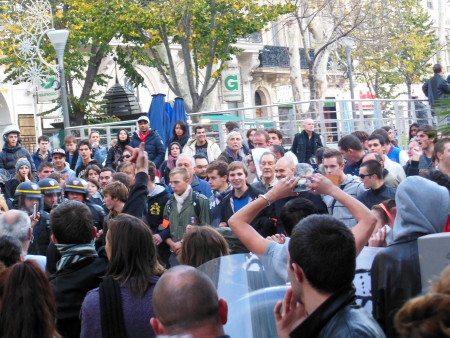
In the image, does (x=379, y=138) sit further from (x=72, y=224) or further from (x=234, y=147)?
(x=72, y=224)

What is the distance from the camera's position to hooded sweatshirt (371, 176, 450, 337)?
415cm

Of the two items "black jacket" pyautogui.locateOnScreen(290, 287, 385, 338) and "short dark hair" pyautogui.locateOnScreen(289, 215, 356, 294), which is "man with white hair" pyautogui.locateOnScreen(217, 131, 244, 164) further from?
"black jacket" pyautogui.locateOnScreen(290, 287, 385, 338)

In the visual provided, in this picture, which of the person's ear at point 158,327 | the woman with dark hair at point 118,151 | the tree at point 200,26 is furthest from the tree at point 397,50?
the person's ear at point 158,327

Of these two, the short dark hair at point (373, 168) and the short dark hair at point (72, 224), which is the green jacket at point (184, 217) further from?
the short dark hair at point (72, 224)

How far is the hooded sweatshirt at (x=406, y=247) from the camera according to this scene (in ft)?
13.6

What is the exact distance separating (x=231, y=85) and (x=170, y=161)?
24.4 meters

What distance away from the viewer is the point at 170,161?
12391mm

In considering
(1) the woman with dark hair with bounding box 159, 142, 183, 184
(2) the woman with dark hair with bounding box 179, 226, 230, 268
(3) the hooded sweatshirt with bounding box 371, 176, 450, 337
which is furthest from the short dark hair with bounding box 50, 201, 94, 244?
(1) the woman with dark hair with bounding box 159, 142, 183, 184

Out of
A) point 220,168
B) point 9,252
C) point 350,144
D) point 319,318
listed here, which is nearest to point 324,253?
point 319,318

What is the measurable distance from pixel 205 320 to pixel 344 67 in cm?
3804

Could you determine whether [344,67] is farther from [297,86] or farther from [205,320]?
[205,320]

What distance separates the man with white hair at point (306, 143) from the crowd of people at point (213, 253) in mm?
5424

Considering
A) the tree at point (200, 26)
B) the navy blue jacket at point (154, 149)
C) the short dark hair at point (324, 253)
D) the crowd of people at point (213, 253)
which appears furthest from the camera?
the tree at point (200, 26)

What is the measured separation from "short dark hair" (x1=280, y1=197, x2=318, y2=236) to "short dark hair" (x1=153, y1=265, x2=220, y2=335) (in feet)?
7.73
